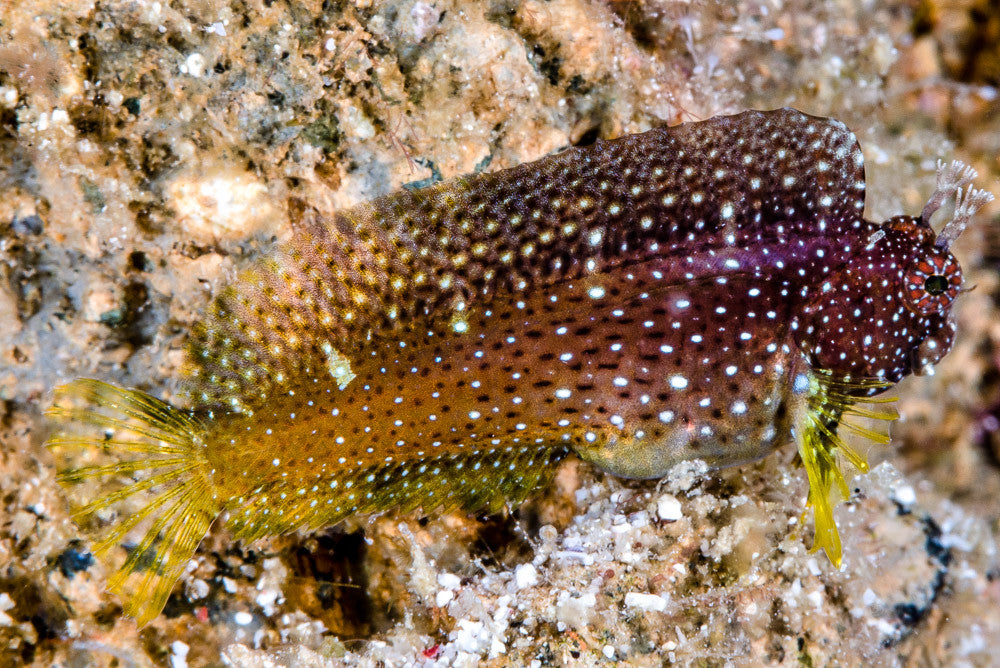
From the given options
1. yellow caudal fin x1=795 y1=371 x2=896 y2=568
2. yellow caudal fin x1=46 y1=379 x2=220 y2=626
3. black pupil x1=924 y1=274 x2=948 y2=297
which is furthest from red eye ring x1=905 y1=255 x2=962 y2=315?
yellow caudal fin x1=46 y1=379 x2=220 y2=626

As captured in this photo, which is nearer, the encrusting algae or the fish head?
the encrusting algae

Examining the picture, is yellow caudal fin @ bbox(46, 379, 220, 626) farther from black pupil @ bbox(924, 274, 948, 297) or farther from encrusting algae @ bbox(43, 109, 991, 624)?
black pupil @ bbox(924, 274, 948, 297)

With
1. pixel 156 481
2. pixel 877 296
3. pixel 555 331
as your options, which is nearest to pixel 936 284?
pixel 877 296

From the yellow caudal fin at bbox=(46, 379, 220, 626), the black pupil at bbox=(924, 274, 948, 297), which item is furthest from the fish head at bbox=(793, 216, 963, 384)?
the yellow caudal fin at bbox=(46, 379, 220, 626)

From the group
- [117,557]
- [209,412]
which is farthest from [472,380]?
[117,557]

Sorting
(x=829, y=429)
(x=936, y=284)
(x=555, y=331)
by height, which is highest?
(x=555, y=331)

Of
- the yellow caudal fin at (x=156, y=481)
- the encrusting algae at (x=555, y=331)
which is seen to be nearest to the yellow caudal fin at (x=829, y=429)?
the encrusting algae at (x=555, y=331)

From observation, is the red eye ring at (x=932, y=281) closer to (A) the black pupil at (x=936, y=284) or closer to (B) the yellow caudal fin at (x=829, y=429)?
(A) the black pupil at (x=936, y=284)

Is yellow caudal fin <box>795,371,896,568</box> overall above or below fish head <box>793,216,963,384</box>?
below

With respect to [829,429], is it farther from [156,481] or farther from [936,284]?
[156,481]
